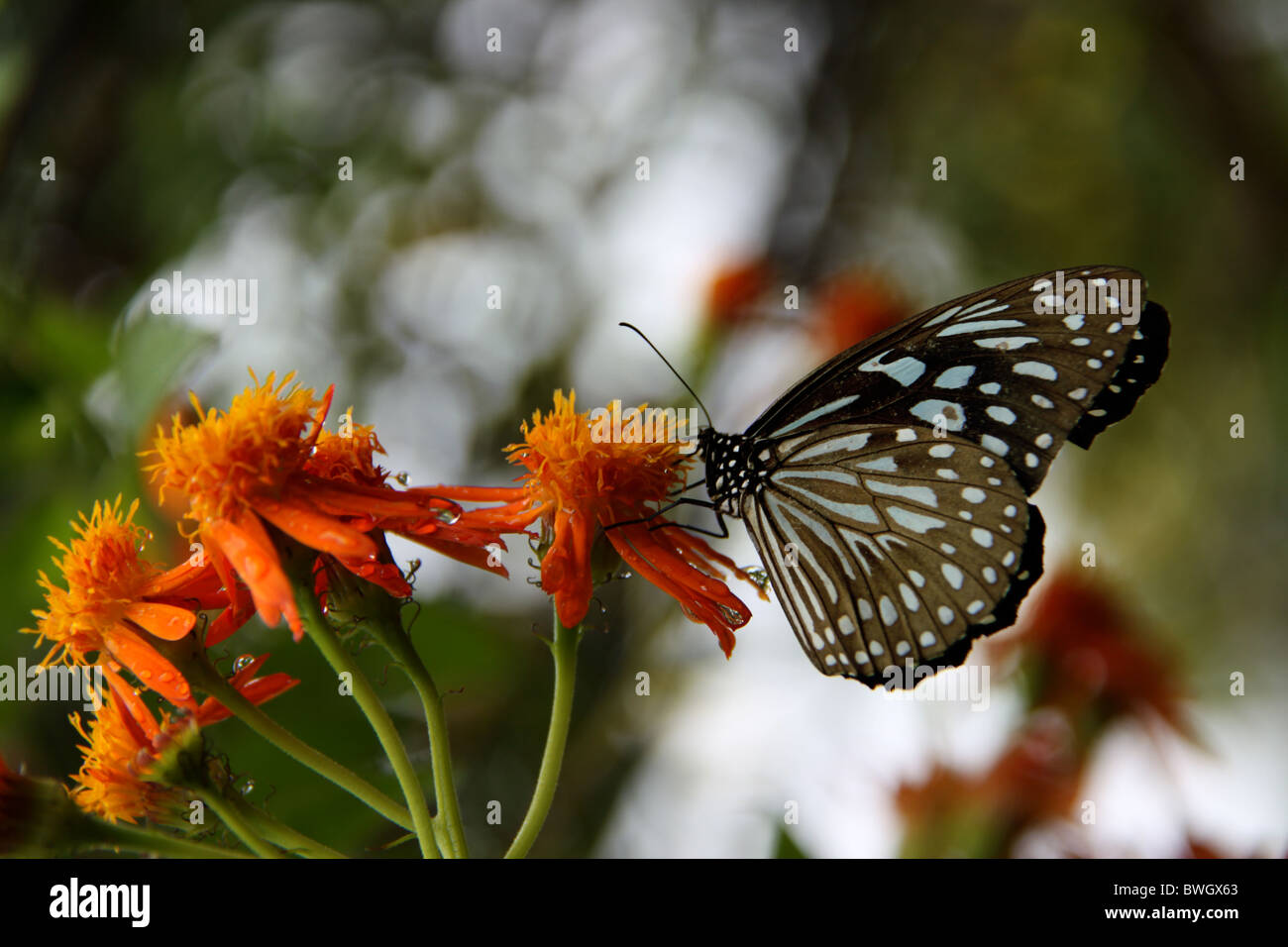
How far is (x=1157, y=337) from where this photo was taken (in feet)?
5.24

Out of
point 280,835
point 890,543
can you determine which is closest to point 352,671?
point 280,835

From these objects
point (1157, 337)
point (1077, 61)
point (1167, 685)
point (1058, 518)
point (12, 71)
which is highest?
point (1077, 61)

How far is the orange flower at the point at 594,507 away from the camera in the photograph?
1433mm

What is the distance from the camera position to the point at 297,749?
1.24 metres

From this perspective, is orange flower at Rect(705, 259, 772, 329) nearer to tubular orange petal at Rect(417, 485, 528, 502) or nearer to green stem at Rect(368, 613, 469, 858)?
tubular orange petal at Rect(417, 485, 528, 502)

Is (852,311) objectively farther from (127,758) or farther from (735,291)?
(127,758)

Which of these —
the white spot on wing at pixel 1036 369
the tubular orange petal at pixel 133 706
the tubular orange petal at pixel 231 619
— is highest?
the white spot on wing at pixel 1036 369

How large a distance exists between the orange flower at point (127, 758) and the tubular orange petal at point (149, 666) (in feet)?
0.10

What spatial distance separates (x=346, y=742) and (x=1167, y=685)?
232cm

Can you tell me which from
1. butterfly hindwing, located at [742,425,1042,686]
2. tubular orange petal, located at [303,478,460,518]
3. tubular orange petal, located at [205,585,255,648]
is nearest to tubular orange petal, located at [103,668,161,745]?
tubular orange petal, located at [205,585,255,648]

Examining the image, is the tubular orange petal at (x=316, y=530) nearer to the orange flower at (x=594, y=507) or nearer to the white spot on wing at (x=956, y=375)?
the orange flower at (x=594, y=507)

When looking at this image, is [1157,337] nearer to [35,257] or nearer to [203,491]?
[203,491]

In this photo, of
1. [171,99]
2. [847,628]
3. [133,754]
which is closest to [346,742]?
[133,754]

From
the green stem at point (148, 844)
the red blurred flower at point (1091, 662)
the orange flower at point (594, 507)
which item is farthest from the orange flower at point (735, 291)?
the green stem at point (148, 844)
